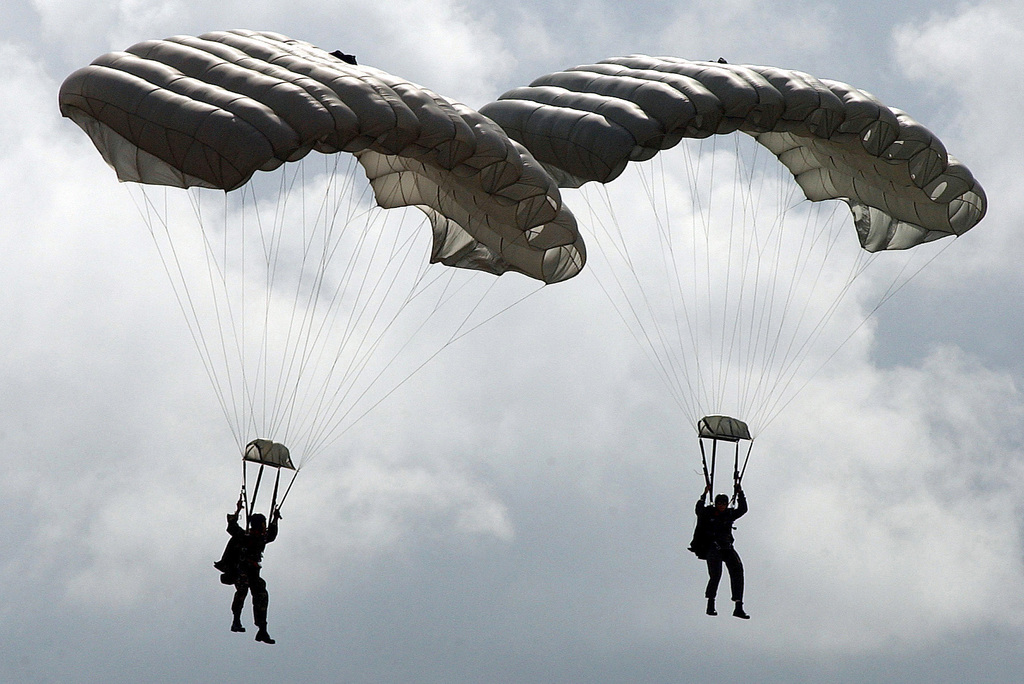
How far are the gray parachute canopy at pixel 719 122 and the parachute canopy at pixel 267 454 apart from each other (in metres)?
4.78

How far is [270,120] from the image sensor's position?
54.5 ft

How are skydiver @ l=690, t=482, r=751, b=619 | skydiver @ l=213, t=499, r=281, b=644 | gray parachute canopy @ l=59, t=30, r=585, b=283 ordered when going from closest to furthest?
gray parachute canopy @ l=59, t=30, r=585, b=283 < skydiver @ l=213, t=499, r=281, b=644 < skydiver @ l=690, t=482, r=751, b=619

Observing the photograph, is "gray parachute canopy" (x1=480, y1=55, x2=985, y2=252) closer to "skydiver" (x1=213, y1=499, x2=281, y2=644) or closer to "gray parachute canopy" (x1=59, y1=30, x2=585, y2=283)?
"gray parachute canopy" (x1=59, y1=30, x2=585, y2=283)

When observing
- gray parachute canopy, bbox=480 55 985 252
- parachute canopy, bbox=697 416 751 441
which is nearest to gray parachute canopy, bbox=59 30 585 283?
gray parachute canopy, bbox=480 55 985 252

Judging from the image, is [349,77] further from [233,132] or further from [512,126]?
[512,126]

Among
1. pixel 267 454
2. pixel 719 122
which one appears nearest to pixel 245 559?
pixel 267 454

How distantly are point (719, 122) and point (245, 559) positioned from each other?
25.3 ft

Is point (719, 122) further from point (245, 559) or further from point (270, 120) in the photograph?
point (245, 559)

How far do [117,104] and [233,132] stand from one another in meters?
1.39

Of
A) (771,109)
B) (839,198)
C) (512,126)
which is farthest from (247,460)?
(839,198)

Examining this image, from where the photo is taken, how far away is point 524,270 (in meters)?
20.7

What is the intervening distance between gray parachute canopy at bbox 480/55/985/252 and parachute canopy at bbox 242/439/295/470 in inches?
188

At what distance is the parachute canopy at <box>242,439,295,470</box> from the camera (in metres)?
18.4

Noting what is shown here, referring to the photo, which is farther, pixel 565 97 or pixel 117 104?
pixel 565 97
